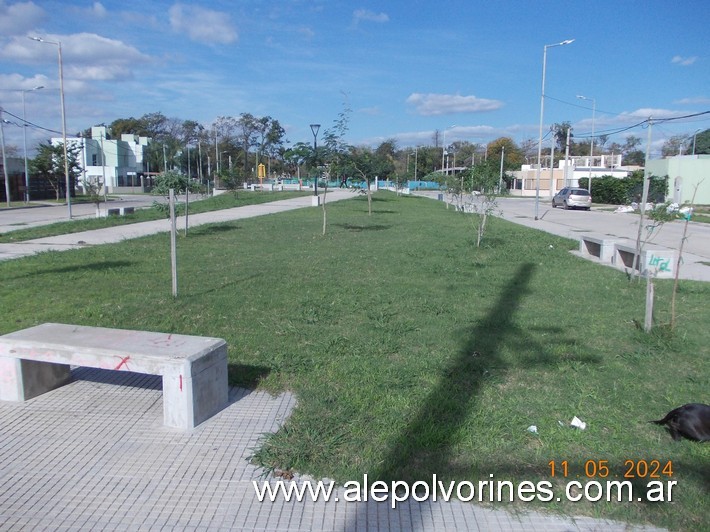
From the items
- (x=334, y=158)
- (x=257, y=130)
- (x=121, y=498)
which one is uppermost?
(x=257, y=130)

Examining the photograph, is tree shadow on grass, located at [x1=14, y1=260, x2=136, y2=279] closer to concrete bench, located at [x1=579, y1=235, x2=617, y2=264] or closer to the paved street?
the paved street

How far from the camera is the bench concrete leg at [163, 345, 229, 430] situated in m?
4.24

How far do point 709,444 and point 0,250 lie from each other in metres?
15.1

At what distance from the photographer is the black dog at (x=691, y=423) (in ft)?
13.2

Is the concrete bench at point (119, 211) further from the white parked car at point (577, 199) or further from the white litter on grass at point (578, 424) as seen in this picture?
the white parked car at point (577, 199)

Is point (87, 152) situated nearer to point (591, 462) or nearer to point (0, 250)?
point (0, 250)

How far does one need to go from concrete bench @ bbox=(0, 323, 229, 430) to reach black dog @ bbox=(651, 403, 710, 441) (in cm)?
333

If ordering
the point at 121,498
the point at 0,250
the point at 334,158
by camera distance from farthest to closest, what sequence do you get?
the point at 334,158 < the point at 0,250 < the point at 121,498

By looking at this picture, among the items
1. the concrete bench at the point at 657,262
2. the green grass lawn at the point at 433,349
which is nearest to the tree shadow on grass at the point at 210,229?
the green grass lawn at the point at 433,349

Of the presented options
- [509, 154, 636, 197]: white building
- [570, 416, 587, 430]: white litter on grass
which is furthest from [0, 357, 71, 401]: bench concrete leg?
[509, 154, 636, 197]: white building

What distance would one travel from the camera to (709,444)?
13.2 feet

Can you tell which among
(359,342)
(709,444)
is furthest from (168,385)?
(709,444)

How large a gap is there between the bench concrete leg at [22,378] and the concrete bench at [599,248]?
1160cm

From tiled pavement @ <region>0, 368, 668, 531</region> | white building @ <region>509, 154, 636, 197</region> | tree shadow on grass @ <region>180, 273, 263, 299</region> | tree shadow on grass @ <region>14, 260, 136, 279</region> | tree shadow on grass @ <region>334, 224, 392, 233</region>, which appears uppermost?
white building @ <region>509, 154, 636, 197</region>
